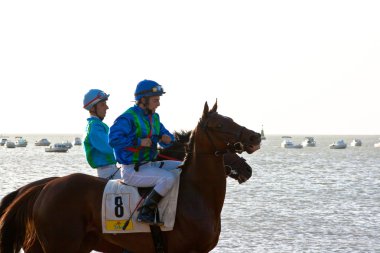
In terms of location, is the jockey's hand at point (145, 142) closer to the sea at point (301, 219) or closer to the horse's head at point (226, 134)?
the horse's head at point (226, 134)

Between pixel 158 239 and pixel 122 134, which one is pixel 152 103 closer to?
pixel 122 134

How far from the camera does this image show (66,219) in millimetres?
10359

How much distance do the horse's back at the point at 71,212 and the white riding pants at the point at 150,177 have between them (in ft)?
1.30

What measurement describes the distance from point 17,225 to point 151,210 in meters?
2.09

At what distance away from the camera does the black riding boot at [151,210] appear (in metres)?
10.0

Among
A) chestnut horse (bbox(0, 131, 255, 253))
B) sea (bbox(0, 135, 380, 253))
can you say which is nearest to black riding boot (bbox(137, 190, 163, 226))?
chestnut horse (bbox(0, 131, 255, 253))

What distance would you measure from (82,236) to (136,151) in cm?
133

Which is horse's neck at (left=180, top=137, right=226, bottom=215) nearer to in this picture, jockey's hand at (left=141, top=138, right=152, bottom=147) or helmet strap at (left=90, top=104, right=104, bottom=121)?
jockey's hand at (left=141, top=138, right=152, bottom=147)

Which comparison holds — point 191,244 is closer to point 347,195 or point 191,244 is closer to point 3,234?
point 3,234

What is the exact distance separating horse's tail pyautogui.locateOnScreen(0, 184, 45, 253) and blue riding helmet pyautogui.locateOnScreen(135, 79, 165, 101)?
191cm

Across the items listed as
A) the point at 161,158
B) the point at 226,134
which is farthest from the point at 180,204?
the point at 161,158

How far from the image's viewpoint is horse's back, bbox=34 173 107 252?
10.4 meters

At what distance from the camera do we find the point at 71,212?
10.4m

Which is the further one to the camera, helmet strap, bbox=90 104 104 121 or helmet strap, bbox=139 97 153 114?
helmet strap, bbox=90 104 104 121
